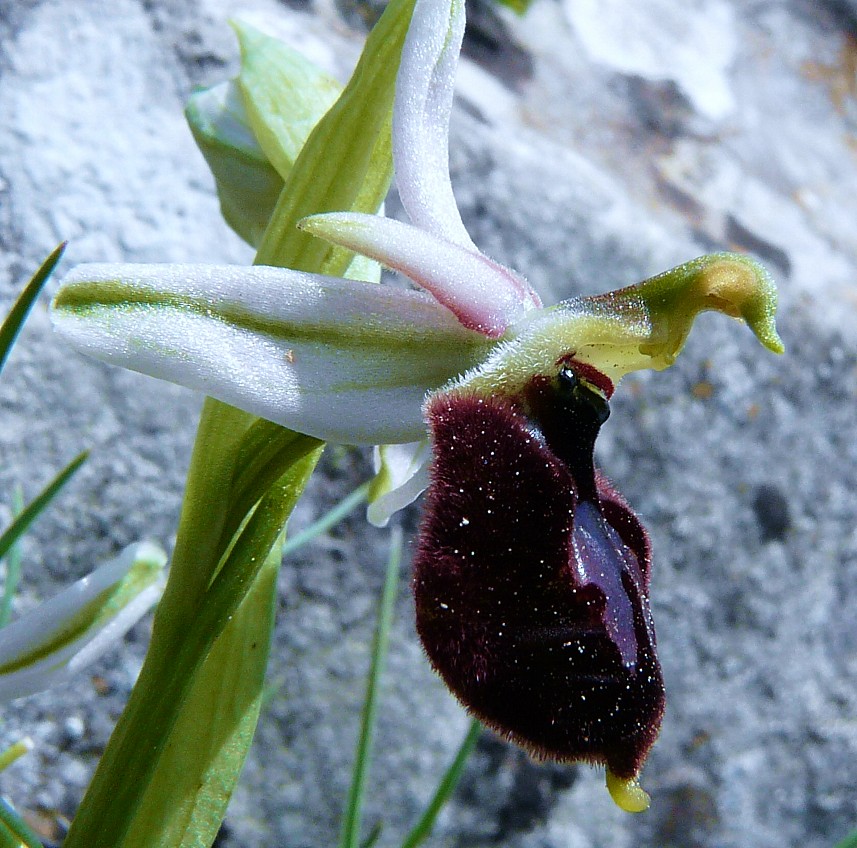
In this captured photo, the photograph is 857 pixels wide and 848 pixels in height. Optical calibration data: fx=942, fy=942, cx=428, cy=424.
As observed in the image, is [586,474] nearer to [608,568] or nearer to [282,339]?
[608,568]

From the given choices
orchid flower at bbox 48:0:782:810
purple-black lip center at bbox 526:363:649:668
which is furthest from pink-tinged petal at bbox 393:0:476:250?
purple-black lip center at bbox 526:363:649:668

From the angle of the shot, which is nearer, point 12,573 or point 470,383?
point 470,383

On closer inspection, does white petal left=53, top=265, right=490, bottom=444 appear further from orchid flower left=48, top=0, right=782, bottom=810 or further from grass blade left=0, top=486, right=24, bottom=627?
grass blade left=0, top=486, right=24, bottom=627

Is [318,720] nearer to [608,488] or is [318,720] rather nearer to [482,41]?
[608,488]

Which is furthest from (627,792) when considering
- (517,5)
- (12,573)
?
(517,5)

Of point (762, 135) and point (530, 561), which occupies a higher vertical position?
point (530, 561)

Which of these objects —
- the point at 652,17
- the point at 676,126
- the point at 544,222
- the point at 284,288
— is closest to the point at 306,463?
the point at 284,288
